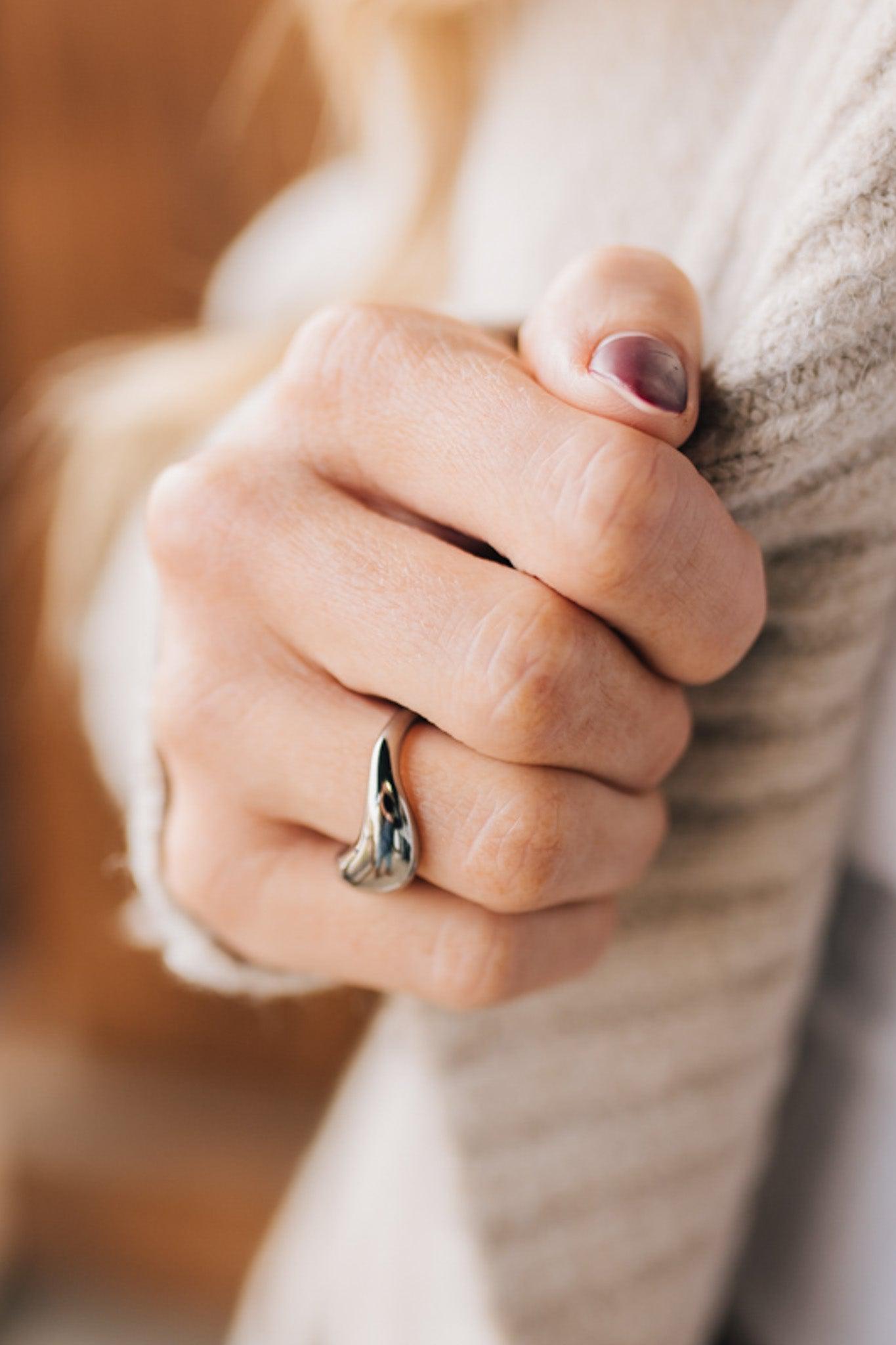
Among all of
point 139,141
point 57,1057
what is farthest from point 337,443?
point 57,1057

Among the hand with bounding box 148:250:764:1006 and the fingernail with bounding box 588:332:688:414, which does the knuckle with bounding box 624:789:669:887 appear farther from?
the fingernail with bounding box 588:332:688:414

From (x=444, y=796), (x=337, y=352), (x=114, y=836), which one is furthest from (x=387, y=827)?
(x=114, y=836)

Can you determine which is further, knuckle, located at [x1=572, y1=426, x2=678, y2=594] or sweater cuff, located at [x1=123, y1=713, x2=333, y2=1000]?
sweater cuff, located at [x1=123, y1=713, x2=333, y2=1000]

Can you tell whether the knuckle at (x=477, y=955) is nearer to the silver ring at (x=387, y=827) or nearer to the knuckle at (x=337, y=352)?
the silver ring at (x=387, y=827)

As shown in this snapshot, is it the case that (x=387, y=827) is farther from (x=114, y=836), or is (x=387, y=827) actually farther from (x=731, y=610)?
(x=114, y=836)

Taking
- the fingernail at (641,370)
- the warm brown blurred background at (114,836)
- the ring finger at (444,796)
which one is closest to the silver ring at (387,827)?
the ring finger at (444,796)

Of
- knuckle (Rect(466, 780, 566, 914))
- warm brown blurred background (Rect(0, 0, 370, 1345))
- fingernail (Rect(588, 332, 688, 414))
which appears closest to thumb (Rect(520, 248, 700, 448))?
fingernail (Rect(588, 332, 688, 414))

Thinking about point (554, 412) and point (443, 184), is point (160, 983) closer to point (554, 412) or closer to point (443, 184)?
point (443, 184)
